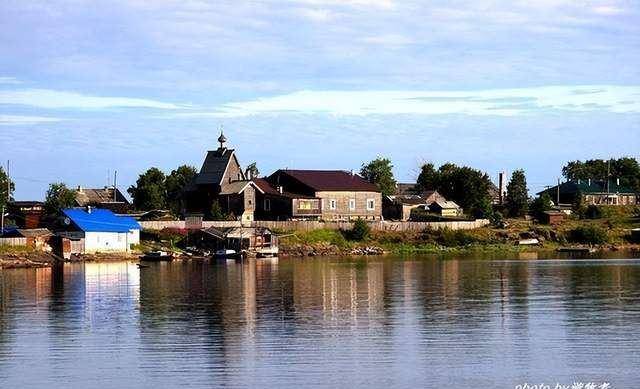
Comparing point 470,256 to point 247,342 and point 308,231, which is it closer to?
point 308,231

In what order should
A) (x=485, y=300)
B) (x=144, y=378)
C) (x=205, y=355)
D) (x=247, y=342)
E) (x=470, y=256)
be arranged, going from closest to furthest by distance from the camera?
(x=144, y=378) < (x=205, y=355) < (x=247, y=342) < (x=485, y=300) < (x=470, y=256)

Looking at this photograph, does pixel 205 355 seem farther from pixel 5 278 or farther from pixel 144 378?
pixel 5 278

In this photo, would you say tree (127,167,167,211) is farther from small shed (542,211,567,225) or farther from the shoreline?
small shed (542,211,567,225)

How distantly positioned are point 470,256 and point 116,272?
34.6m

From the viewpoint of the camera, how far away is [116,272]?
71938mm

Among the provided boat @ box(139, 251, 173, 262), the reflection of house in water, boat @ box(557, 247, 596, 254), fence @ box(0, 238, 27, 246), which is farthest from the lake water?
boat @ box(557, 247, 596, 254)

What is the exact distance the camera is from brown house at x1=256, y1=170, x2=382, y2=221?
10825 centimetres

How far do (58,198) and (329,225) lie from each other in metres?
25.6

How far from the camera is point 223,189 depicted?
108m

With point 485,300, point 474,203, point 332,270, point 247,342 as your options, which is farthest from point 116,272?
point 474,203

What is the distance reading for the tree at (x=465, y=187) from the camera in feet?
415

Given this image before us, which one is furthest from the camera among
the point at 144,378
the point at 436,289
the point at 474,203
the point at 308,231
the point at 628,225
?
the point at 474,203

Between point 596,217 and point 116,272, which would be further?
point 596,217

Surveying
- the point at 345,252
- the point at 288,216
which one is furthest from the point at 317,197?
the point at 345,252
